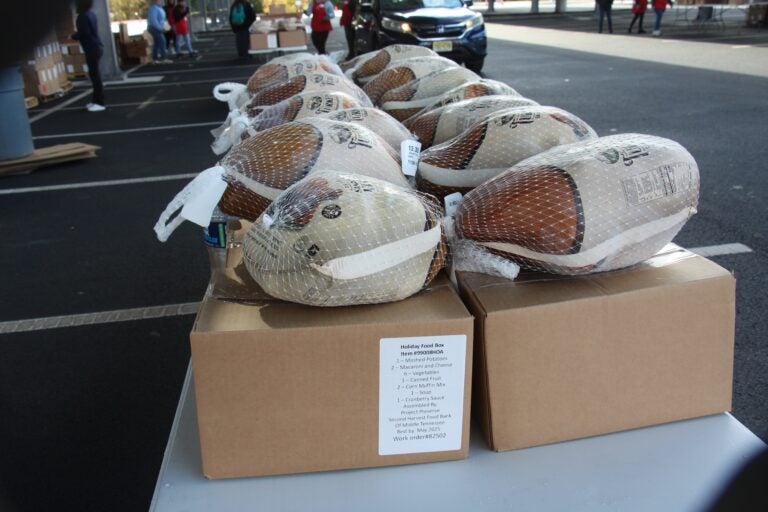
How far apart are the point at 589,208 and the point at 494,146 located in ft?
1.51

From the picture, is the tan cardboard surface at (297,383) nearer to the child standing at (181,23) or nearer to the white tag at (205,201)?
the white tag at (205,201)

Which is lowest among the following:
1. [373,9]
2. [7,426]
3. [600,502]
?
[7,426]

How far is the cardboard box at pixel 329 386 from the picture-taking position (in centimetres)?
124

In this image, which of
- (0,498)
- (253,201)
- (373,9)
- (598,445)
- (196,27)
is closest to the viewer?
(0,498)

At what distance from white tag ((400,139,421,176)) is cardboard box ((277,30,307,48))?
13154mm

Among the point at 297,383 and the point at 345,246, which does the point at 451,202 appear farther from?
the point at 297,383

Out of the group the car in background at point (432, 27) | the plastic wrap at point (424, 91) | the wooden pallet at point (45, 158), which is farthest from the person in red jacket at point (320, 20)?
the plastic wrap at point (424, 91)

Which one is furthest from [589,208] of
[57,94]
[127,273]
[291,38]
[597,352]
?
[291,38]

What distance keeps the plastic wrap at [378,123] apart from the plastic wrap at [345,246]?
0.70 m

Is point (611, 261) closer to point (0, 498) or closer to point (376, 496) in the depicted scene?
point (376, 496)

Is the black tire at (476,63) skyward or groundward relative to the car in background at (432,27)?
groundward

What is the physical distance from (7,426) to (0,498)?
216 centimetres

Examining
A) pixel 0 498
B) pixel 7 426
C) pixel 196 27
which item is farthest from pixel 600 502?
pixel 196 27

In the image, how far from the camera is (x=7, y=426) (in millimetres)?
2664
